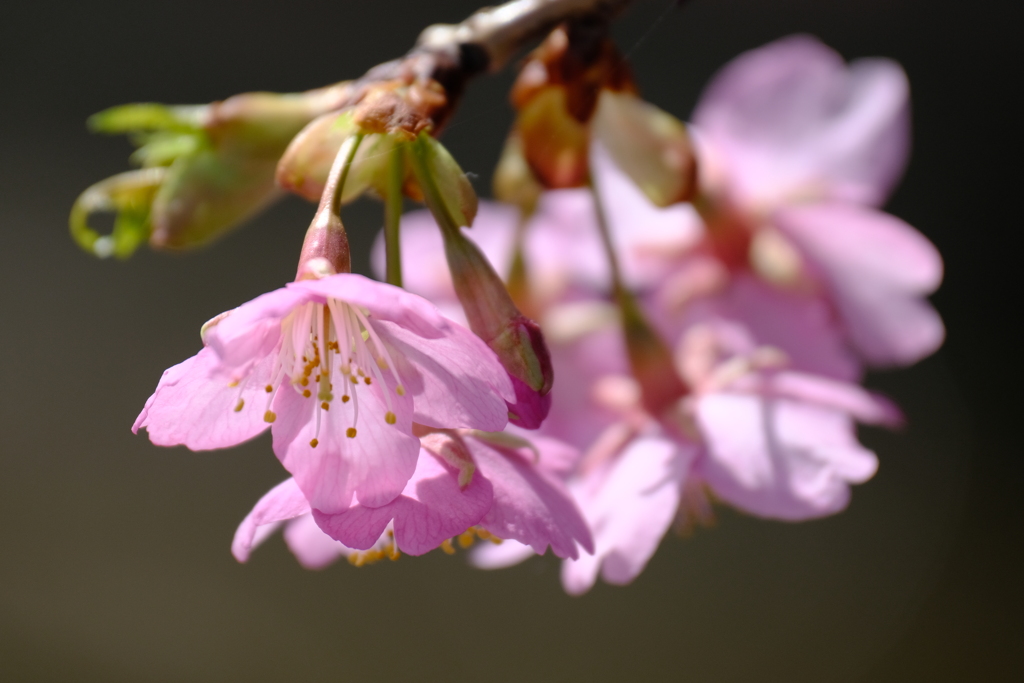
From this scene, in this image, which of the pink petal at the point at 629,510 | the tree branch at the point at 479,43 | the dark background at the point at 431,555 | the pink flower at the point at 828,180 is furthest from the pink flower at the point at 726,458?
the dark background at the point at 431,555

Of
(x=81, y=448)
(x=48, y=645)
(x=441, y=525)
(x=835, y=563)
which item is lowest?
(x=835, y=563)

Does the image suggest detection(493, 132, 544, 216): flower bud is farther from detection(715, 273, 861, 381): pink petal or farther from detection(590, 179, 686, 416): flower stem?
detection(715, 273, 861, 381): pink petal

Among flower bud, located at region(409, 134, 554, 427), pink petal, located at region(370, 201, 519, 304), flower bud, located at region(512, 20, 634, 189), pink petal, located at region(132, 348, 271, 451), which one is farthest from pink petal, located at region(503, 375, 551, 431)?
pink petal, located at region(370, 201, 519, 304)

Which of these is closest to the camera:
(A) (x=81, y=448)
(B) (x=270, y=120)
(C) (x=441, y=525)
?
(C) (x=441, y=525)

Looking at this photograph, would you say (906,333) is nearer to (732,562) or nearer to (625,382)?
(625,382)

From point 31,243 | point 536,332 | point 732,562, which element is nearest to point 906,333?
point 536,332

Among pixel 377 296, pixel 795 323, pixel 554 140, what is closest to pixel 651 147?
pixel 554 140

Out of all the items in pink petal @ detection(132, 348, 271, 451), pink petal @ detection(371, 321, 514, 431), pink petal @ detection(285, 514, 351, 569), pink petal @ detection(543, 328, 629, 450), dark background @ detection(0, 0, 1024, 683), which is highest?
pink petal @ detection(132, 348, 271, 451)
